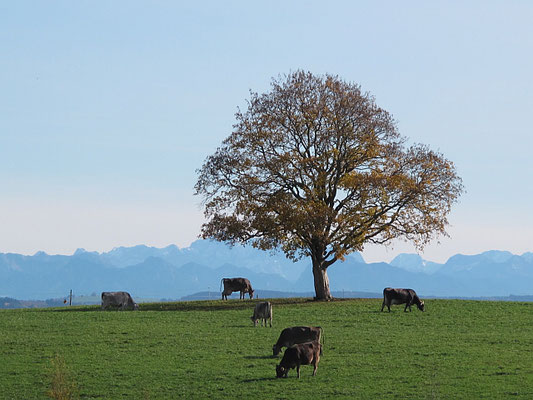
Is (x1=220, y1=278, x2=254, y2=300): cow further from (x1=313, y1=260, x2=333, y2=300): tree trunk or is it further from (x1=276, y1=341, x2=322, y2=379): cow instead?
(x1=276, y1=341, x2=322, y2=379): cow

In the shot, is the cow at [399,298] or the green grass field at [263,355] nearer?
the green grass field at [263,355]

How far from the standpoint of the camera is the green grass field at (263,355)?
23609mm

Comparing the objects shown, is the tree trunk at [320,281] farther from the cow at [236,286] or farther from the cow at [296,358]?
the cow at [296,358]

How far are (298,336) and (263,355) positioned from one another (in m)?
2.04

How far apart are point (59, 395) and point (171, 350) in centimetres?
1103

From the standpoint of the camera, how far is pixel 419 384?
2402 centimetres

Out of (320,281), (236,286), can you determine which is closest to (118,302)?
(236,286)

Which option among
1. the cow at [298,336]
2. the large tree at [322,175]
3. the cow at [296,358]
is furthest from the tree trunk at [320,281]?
the cow at [296,358]

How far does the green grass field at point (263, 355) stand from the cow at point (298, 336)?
56 centimetres

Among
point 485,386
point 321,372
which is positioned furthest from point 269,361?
point 485,386

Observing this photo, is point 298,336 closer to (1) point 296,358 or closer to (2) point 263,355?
(2) point 263,355

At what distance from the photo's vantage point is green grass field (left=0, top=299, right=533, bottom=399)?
77.5ft

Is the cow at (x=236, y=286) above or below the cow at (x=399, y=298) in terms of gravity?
above

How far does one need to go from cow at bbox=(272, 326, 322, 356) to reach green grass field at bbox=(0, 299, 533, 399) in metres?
0.56
